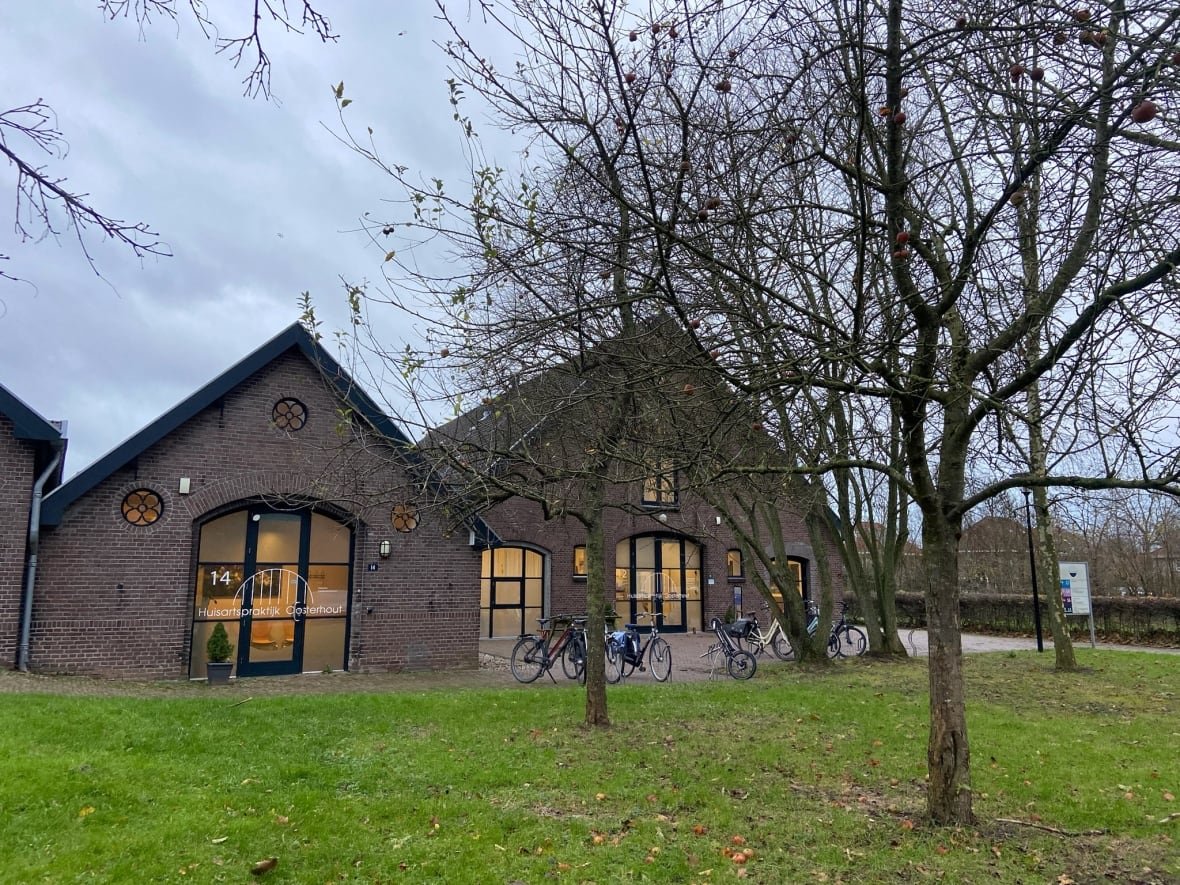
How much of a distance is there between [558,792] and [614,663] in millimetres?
7594

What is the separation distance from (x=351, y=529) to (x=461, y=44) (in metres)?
11.7

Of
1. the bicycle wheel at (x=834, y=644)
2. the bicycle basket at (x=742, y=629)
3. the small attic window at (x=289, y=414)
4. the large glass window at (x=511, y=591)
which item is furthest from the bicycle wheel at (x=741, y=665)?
the large glass window at (x=511, y=591)

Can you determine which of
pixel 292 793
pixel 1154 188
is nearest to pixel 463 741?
pixel 292 793

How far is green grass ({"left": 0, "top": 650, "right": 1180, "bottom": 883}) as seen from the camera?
4406mm

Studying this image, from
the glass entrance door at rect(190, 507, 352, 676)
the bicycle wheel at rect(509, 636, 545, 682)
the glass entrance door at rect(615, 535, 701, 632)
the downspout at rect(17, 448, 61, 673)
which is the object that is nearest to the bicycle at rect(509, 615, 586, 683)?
the bicycle wheel at rect(509, 636, 545, 682)

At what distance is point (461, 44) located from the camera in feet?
10.8

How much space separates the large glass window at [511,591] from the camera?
68.1 feet

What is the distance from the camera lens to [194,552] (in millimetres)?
12445

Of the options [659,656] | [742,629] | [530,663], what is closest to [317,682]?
[530,663]

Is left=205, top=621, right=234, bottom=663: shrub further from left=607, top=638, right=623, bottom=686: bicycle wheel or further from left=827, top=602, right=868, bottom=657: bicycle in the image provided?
left=827, top=602, right=868, bottom=657: bicycle

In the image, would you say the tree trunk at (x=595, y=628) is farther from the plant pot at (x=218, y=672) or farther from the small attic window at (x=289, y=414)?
the small attic window at (x=289, y=414)

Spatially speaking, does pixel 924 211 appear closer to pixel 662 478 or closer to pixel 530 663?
pixel 662 478

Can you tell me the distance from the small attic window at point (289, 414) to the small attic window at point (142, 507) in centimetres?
222

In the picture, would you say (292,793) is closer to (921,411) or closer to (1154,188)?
(921,411)
